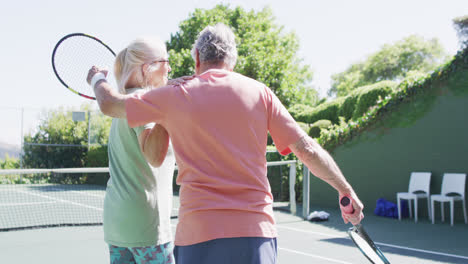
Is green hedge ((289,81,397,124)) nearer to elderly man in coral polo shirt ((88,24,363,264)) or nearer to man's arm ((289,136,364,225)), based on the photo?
man's arm ((289,136,364,225))

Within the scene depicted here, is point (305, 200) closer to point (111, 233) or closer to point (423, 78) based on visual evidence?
point (423, 78)

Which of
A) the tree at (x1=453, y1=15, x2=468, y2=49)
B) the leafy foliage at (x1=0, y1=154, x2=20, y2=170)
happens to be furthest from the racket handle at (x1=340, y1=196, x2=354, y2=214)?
the leafy foliage at (x1=0, y1=154, x2=20, y2=170)

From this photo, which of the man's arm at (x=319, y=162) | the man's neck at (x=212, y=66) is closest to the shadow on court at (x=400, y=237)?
the man's arm at (x=319, y=162)

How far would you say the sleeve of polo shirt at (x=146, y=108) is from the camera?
5.96ft

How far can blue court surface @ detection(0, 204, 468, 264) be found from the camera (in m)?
6.01

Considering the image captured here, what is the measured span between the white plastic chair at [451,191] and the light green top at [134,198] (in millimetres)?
8416

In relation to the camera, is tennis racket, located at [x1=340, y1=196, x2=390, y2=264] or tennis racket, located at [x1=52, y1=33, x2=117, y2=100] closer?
tennis racket, located at [x1=340, y1=196, x2=390, y2=264]

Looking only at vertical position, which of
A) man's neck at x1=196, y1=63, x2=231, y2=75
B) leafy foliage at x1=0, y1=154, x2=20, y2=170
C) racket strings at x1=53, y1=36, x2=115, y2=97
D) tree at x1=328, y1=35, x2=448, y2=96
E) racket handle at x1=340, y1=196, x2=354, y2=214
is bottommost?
leafy foliage at x1=0, y1=154, x2=20, y2=170

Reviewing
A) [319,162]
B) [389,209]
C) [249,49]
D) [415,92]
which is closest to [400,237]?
[389,209]

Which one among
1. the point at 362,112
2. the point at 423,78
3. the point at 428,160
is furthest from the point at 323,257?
the point at 362,112

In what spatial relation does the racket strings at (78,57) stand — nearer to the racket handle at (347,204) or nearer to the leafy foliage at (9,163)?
the racket handle at (347,204)

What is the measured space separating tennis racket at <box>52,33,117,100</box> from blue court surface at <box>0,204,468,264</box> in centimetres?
313

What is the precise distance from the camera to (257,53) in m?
22.8

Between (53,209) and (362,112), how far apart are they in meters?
9.62
